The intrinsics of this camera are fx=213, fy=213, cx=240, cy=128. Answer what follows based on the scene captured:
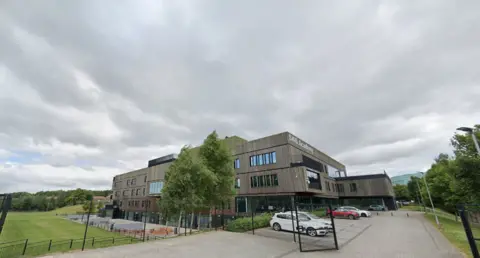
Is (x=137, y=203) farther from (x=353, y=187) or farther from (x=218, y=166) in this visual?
(x=353, y=187)

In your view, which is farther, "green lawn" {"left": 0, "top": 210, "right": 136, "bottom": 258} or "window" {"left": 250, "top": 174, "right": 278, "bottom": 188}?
"window" {"left": 250, "top": 174, "right": 278, "bottom": 188}

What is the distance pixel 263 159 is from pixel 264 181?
11.5 ft

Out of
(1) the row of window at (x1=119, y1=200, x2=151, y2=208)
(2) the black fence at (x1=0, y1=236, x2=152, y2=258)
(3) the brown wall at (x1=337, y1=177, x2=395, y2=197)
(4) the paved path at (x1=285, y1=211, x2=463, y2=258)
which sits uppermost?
(3) the brown wall at (x1=337, y1=177, x2=395, y2=197)

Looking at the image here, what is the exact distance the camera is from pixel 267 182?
3294 centimetres

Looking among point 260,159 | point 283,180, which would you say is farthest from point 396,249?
point 260,159

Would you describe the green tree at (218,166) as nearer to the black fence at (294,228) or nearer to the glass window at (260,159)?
the black fence at (294,228)

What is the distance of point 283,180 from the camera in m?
31.3

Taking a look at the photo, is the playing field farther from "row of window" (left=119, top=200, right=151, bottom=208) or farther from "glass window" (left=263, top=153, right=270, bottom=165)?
"glass window" (left=263, top=153, right=270, bottom=165)

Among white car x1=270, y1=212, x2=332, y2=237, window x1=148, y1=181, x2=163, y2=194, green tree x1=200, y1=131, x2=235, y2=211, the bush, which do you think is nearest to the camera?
white car x1=270, y1=212, x2=332, y2=237

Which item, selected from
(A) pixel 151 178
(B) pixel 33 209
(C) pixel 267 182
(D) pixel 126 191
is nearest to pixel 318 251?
(C) pixel 267 182

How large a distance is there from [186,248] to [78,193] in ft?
466

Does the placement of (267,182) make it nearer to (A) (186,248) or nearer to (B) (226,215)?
(B) (226,215)

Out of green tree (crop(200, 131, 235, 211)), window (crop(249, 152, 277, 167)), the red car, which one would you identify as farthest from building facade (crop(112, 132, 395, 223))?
green tree (crop(200, 131, 235, 211))

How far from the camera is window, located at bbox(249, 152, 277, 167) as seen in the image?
33.3m
